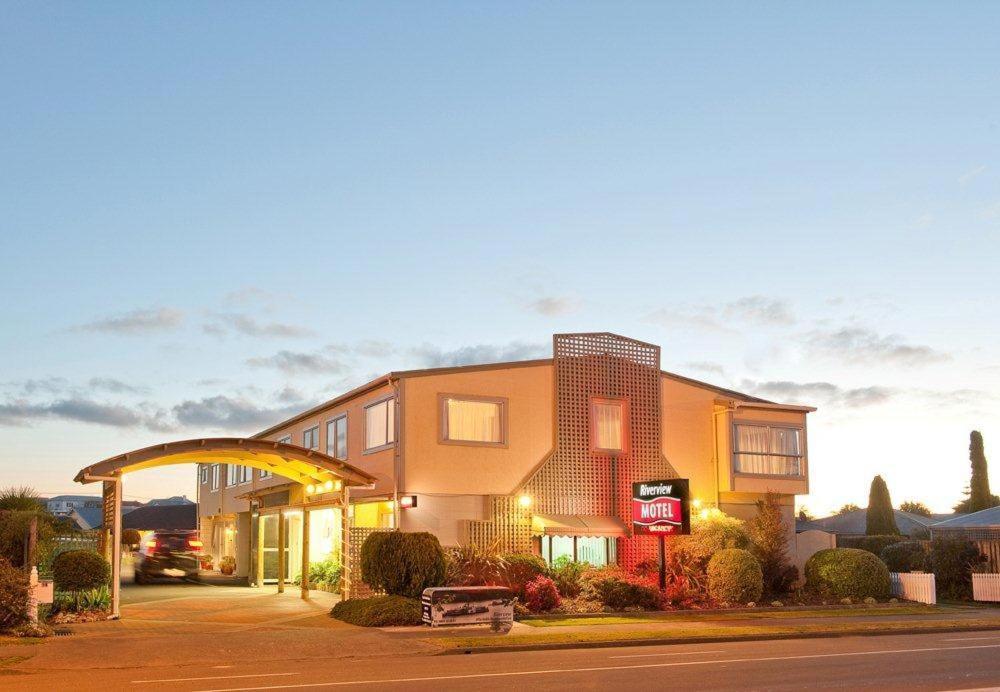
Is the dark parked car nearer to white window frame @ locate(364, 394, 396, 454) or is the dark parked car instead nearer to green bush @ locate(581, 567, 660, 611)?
white window frame @ locate(364, 394, 396, 454)

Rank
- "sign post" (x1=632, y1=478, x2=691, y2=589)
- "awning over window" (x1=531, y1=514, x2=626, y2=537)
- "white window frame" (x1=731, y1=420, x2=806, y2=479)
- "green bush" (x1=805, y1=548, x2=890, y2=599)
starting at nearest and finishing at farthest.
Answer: "sign post" (x1=632, y1=478, x2=691, y2=589) → "awning over window" (x1=531, y1=514, x2=626, y2=537) → "green bush" (x1=805, y1=548, x2=890, y2=599) → "white window frame" (x1=731, y1=420, x2=806, y2=479)

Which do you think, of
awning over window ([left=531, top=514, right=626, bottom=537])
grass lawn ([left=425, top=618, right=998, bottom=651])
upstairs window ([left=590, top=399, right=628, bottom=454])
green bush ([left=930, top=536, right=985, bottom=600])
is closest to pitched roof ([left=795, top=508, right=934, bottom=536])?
green bush ([left=930, top=536, right=985, bottom=600])

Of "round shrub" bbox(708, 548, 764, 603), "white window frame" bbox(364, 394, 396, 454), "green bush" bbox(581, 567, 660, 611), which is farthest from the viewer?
"white window frame" bbox(364, 394, 396, 454)

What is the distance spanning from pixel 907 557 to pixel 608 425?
35.0 feet

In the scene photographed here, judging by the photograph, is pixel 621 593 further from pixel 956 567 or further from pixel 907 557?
→ pixel 907 557

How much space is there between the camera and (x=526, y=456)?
29344 millimetres

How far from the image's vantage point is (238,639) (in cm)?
1917

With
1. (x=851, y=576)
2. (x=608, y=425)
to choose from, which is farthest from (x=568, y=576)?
(x=851, y=576)

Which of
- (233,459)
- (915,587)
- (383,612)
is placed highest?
(233,459)

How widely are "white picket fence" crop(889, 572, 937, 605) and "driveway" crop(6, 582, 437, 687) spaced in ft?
51.3

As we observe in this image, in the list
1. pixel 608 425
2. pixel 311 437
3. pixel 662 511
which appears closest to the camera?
pixel 662 511

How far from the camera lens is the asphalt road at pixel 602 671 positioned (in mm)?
13828

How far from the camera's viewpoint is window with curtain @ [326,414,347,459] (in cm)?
3238

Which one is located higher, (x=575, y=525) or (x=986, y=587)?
(x=575, y=525)
